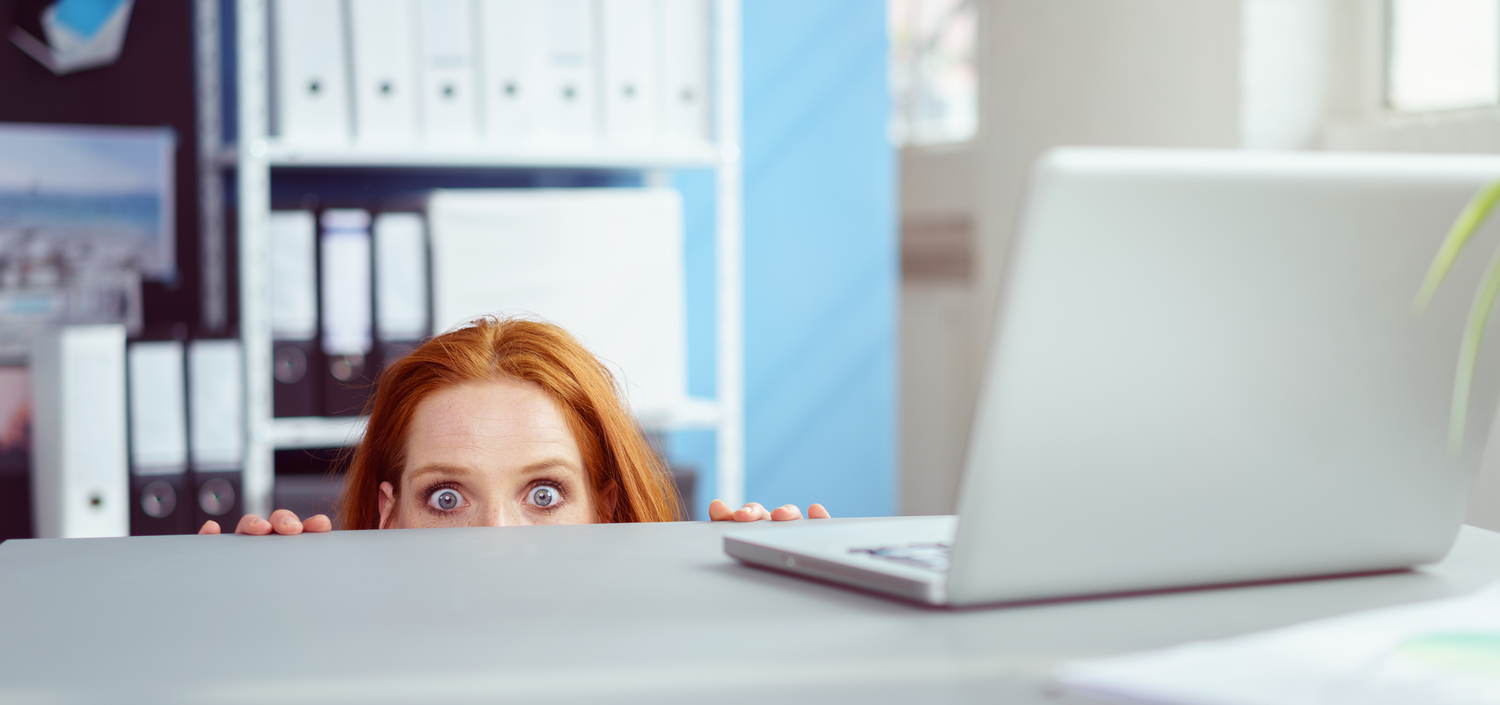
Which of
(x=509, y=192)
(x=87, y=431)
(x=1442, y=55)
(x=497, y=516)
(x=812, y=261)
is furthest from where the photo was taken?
(x=812, y=261)

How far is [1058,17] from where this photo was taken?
2953 millimetres

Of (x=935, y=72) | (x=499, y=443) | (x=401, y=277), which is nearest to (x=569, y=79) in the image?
(x=401, y=277)

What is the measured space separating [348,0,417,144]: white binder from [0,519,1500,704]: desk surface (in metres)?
1.48

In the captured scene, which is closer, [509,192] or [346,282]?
[346,282]

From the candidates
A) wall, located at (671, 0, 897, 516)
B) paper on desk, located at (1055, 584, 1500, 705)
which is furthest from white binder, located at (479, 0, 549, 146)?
paper on desk, located at (1055, 584, 1500, 705)

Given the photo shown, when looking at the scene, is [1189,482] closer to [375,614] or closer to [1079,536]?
[1079,536]

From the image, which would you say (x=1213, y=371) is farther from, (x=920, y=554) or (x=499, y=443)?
(x=499, y=443)

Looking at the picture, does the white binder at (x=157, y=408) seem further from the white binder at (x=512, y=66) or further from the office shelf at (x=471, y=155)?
the white binder at (x=512, y=66)

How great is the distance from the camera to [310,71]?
1.96 m

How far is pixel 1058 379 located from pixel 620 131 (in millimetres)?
1715

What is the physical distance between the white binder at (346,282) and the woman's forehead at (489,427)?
83cm

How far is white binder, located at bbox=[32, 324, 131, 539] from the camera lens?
188cm

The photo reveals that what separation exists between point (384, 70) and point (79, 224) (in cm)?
74

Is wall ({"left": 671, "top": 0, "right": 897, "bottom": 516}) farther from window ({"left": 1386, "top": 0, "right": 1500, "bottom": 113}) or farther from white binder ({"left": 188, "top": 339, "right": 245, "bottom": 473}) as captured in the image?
window ({"left": 1386, "top": 0, "right": 1500, "bottom": 113})
